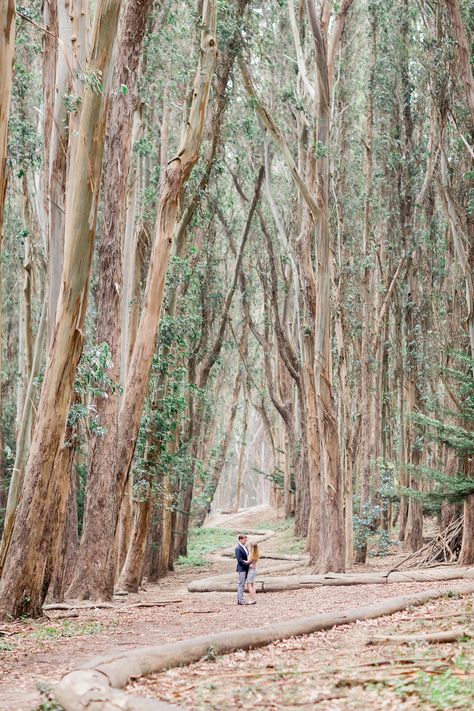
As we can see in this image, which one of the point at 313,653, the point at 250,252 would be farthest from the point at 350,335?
the point at 313,653

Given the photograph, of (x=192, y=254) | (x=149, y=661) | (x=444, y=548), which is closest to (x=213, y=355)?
(x=192, y=254)

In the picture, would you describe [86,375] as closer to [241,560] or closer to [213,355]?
[241,560]

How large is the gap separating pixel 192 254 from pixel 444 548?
8.22m

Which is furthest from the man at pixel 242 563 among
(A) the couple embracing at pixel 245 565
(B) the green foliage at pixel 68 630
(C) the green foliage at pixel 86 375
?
(C) the green foliage at pixel 86 375

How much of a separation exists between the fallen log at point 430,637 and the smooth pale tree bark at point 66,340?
428 cm

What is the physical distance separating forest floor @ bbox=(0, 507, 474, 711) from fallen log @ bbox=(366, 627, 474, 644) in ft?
0.19

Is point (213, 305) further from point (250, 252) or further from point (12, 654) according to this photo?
point (12, 654)

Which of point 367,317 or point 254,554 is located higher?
point 367,317

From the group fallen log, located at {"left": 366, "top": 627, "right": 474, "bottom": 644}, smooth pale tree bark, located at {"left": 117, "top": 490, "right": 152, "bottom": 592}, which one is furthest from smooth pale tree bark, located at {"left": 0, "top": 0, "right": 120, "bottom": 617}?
smooth pale tree bark, located at {"left": 117, "top": 490, "right": 152, "bottom": 592}

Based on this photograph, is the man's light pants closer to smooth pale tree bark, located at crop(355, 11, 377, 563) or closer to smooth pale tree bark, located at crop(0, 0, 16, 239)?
smooth pale tree bark, located at crop(355, 11, 377, 563)

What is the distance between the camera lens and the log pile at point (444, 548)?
16.4m

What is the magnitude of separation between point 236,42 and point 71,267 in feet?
35.1

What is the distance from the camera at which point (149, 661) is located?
6043 millimetres

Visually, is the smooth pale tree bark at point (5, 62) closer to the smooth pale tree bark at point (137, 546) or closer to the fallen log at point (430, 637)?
the fallen log at point (430, 637)
